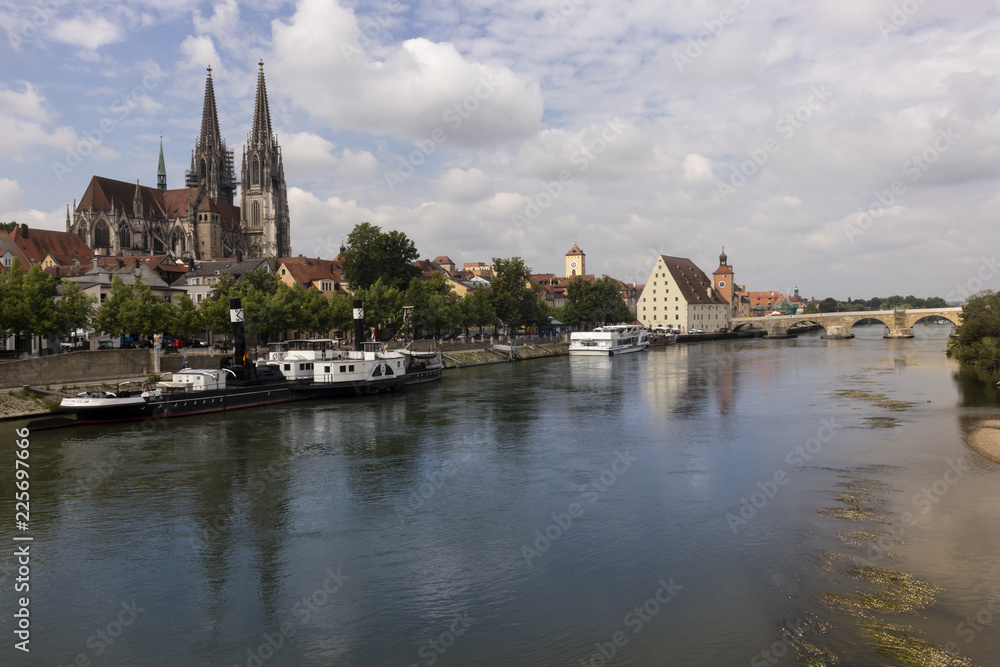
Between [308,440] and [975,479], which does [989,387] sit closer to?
[975,479]

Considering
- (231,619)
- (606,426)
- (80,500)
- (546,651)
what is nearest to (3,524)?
(80,500)

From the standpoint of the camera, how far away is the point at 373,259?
9812 centimetres

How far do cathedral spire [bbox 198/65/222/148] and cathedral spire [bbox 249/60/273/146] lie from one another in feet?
45.4

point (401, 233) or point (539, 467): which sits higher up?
point (401, 233)

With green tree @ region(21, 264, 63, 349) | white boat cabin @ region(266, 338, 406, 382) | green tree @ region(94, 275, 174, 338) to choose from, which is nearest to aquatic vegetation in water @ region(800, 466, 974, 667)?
white boat cabin @ region(266, 338, 406, 382)

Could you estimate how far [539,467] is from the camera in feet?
97.6

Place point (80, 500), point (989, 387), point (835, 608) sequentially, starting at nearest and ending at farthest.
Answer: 1. point (835, 608)
2. point (80, 500)
3. point (989, 387)

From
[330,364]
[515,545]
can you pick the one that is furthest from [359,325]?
[515,545]

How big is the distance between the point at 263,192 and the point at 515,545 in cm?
15347

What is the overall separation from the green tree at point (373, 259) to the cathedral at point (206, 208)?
52.0 meters

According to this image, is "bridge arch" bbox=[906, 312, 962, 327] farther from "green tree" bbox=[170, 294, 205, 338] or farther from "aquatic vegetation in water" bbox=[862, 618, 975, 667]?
"aquatic vegetation in water" bbox=[862, 618, 975, 667]

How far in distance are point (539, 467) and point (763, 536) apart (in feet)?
36.7

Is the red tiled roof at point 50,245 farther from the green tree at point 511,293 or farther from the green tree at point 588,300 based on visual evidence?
the green tree at point 588,300

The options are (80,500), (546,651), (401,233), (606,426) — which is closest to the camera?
(546,651)
